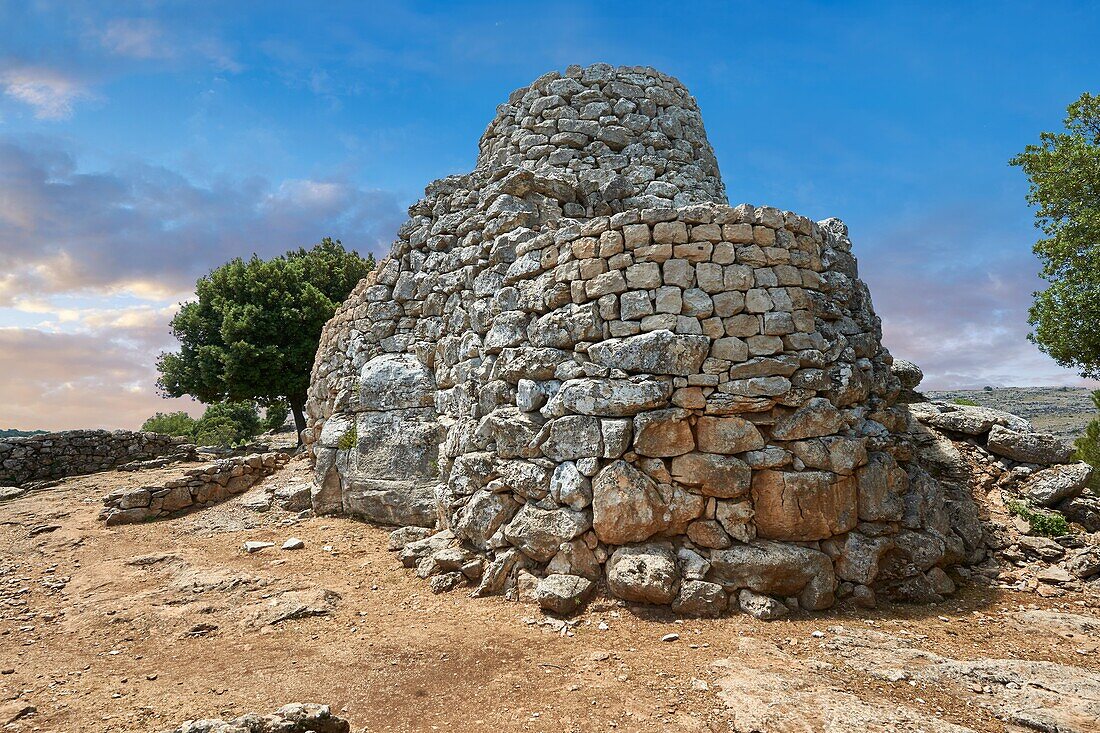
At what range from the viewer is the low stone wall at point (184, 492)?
10.1 m

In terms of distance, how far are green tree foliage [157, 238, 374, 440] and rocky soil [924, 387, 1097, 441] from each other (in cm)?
2449

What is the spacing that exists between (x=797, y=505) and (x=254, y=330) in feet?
63.9

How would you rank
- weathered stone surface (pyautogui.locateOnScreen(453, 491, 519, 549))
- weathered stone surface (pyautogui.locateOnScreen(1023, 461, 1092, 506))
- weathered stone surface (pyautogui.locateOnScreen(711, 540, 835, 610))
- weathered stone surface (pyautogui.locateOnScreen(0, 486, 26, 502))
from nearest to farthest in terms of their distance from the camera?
weathered stone surface (pyautogui.locateOnScreen(711, 540, 835, 610)) → weathered stone surface (pyautogui.locateOnScreen(453, 491, 519, 549)) → weathered stone surface (pyautogui.locateOnScreen(1023, 461, 1092, 506)) → weathered stone surface (pyautogui.locateOnScreen(0, 486, 26, 502))

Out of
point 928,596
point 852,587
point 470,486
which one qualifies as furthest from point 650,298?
point 928,596

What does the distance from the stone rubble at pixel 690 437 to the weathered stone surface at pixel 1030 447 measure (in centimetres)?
4

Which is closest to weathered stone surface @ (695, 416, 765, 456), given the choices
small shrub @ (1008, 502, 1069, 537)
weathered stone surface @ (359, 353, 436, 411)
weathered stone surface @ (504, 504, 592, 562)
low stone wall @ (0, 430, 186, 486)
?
weathered stone surface @ (504, 504, 592, 562)

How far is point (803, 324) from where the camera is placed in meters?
6.48

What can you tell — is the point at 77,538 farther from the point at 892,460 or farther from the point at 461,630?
the point at 892,460

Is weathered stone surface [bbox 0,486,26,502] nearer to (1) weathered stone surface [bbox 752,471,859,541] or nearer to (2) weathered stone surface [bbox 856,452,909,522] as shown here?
(1) weathered stone surface [bbox 752,471,859,541]

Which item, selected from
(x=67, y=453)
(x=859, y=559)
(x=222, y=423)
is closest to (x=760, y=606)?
(x=859, y=559)

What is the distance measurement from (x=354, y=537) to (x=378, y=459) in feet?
4.06

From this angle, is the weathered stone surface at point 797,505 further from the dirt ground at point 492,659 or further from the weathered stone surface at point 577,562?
the weathered stone surface at point 577,562

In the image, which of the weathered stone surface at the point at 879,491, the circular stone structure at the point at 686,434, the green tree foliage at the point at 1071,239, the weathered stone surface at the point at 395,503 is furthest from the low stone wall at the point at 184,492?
the green tree foliage at the point at 1071,239

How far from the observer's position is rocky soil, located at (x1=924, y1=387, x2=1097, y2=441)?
84.1ft
